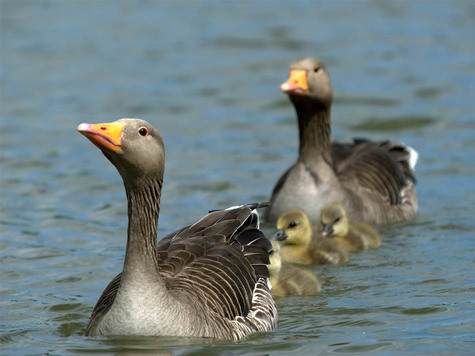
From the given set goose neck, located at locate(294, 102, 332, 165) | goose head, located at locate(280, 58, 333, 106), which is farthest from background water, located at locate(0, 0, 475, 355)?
goose head, located at locate(280, 58, 333, 106)

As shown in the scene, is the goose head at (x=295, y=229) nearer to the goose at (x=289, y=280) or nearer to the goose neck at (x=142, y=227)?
the goose at (x=289, y=280)

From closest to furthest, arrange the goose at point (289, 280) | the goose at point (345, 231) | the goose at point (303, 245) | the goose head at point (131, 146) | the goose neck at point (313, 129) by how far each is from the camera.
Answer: the goose head at point (131, 146) < the goose at point (289, 280) < the goose at point (303, 245) < the goose at point (345, 231) < the goose neck at point (313, 129)

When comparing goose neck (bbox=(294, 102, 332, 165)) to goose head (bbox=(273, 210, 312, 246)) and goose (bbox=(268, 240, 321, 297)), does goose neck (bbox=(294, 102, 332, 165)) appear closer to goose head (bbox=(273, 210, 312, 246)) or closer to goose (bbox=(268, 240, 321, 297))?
goose head (bbox=(273, 210, 312, 246))

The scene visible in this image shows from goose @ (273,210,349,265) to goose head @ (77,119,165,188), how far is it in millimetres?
3626

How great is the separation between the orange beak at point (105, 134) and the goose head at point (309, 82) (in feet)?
17.9

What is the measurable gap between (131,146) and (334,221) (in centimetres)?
494

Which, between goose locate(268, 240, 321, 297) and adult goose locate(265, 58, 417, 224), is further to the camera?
adult goose locate(265, 58, 417, 224)

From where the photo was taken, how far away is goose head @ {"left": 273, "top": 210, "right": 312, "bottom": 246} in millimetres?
11375

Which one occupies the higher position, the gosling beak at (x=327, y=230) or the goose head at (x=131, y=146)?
the goose head at (x=131, y=146)

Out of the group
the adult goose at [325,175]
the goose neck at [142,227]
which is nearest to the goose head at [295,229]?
the adult goose at [325,175]

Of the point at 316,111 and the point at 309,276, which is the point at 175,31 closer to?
the point at 316,111

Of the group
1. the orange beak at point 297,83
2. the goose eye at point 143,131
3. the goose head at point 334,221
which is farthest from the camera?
the orange beak at point 297,83

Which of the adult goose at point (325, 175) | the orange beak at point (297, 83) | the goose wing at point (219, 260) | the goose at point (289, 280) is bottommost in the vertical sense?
the goose at point (289, 280)

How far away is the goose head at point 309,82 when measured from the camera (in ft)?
42.0
